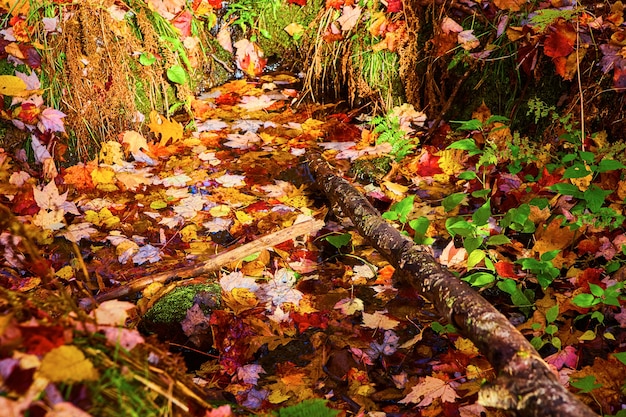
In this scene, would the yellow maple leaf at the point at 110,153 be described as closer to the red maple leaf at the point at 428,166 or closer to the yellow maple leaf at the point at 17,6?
the yellow maple leaf at the point at 17,6

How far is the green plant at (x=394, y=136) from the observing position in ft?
13.7

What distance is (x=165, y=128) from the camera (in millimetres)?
4582

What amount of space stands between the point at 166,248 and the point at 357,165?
167cm

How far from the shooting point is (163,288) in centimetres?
286

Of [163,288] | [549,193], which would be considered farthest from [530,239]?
[163,288]

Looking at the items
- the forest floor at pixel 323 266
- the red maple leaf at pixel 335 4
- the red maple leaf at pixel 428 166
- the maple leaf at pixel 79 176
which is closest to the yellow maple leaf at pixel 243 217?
the forest floor at pixel 323 266

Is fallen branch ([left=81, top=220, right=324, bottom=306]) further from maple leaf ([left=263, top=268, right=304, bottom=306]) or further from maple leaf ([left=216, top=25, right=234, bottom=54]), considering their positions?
maple leaf ([left=216, top=25, right=234, bottom=54])

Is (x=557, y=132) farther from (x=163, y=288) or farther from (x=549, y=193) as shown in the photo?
(x=163, y=288)

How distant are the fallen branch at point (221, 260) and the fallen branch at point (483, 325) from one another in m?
0.34

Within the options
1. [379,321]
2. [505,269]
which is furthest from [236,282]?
[505,269]

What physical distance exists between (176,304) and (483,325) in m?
1.50

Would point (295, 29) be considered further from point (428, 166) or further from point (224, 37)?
point (428, 166)

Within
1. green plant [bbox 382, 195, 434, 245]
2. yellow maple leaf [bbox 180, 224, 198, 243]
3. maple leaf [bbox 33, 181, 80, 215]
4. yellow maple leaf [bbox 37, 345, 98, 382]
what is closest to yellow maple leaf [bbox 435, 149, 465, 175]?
green plant [bbox 382, 195, 434, 245]

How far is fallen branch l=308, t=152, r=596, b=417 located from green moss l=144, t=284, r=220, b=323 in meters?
1.00
